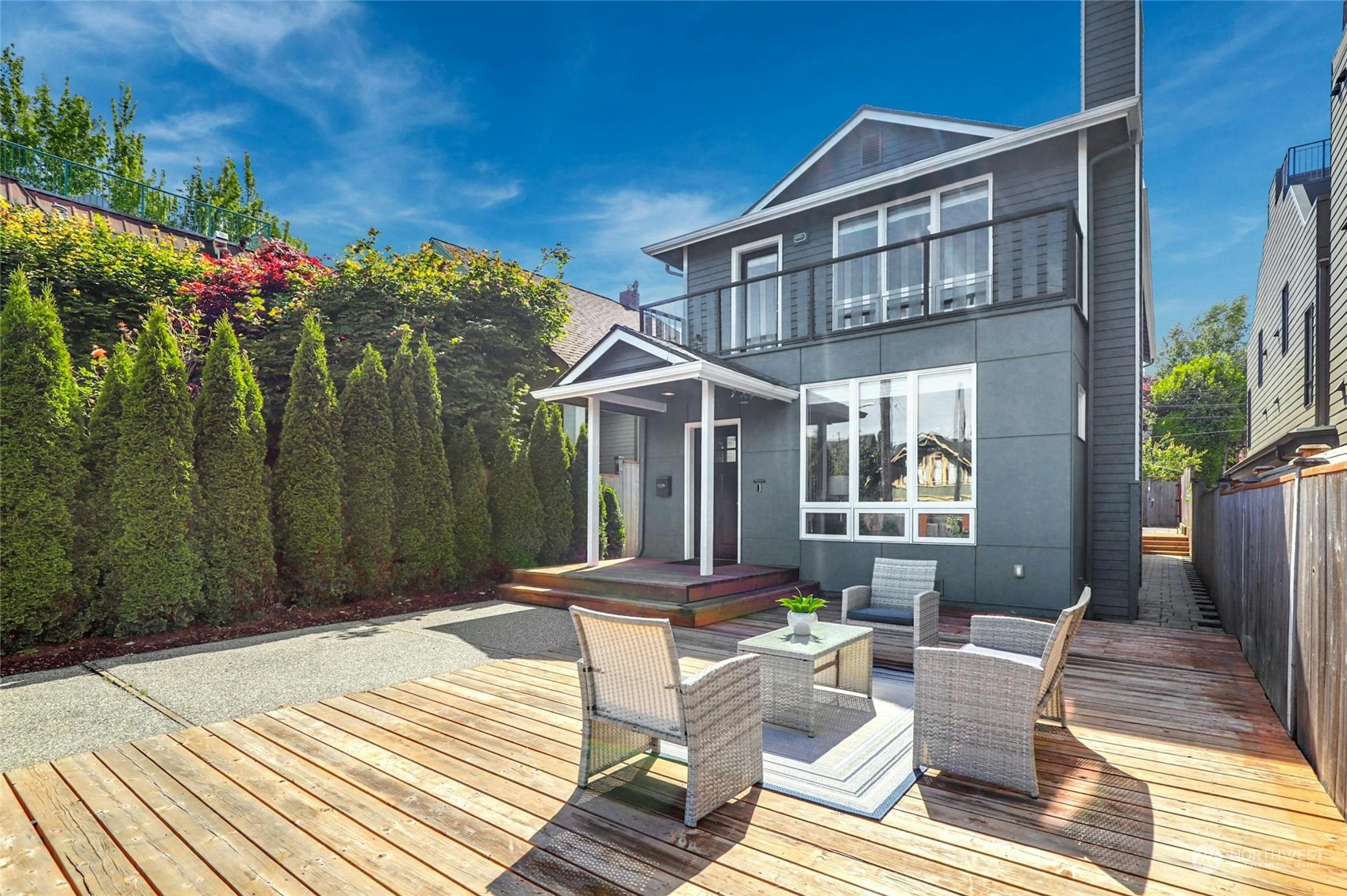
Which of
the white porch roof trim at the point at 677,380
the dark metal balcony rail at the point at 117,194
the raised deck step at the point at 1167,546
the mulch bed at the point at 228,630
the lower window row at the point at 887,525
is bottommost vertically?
the raised deck step at the point at 1167,546

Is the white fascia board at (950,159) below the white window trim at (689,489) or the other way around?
the other way around

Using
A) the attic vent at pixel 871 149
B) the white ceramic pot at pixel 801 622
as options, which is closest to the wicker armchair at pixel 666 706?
the white ceramic pot at pixel 801 622

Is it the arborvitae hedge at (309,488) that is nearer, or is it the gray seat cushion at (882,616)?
the gray seat cushion at (882,616)

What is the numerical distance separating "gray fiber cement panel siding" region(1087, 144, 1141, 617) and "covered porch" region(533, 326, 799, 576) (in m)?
3.68

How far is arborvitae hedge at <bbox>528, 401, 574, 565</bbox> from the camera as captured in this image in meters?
9.63

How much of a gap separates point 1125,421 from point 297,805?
28.7 ft

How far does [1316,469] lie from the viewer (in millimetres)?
3023

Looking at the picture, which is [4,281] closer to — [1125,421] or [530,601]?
[530,601]

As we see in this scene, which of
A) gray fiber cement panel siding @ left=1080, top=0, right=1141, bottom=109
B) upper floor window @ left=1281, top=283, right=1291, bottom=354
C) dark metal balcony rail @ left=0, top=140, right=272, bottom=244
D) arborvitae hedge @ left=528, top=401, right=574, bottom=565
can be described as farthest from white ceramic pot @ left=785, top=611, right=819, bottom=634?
dark metal balcony rail @ left=0, top=140, right=272, bottom=244

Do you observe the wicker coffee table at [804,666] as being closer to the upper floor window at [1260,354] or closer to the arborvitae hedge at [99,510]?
the arborvitae hedge at [99,510]

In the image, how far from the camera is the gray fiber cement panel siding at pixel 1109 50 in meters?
7.72

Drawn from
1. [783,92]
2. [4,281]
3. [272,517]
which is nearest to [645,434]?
[272,517]

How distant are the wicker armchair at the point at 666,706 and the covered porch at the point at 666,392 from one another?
444cm

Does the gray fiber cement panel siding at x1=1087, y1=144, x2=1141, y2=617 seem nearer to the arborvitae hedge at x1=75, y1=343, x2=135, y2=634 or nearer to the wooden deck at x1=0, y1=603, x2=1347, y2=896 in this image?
the wooden deck at x1=0, y1=603, x2=1347, y2=896
